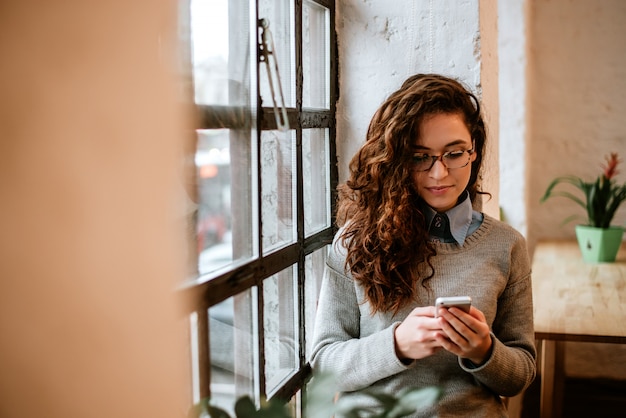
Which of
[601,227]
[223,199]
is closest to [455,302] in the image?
[223,199]

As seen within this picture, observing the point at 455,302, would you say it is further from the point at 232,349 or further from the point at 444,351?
the point at 232,349

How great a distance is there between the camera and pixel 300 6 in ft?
4.97

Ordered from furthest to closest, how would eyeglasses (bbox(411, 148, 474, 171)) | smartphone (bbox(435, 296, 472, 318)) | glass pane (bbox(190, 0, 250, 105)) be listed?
1. eyeglasses (bbox(411, 148, 474, 171))
2. smartphone (bbox(435, 296, 472, 318))
3. glass pane (bbox(190, 0, 250, 105))

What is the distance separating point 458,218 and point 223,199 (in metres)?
0.59

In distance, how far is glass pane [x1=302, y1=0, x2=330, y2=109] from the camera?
65.5 inches

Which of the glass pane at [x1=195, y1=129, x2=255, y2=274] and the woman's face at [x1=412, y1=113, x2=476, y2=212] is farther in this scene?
the woman's face at [x1=412, y1=113, x2=476, y2=212]

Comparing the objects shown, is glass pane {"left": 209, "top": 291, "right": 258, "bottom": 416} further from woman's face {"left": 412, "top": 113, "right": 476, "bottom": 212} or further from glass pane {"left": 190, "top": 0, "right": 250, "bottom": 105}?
woman's face {"left": 412, "top": 113, "right": 476, "bottom": 212}

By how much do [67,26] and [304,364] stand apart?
1.19 meters

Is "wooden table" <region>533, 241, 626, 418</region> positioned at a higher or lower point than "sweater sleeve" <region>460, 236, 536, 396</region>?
lower

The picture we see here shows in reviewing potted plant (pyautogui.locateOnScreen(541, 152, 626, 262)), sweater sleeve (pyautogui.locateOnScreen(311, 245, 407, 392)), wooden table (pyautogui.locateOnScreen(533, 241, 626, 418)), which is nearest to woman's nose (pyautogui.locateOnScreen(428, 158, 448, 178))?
sweater sleeve (pyautogui.locateOnScreen(311, 245, 407, 392))

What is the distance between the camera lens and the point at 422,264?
1517mm

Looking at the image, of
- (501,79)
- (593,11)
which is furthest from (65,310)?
(593,11)

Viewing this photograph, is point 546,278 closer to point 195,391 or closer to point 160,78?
point 195,391

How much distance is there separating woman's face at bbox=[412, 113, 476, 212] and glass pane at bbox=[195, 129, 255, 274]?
412 mm
